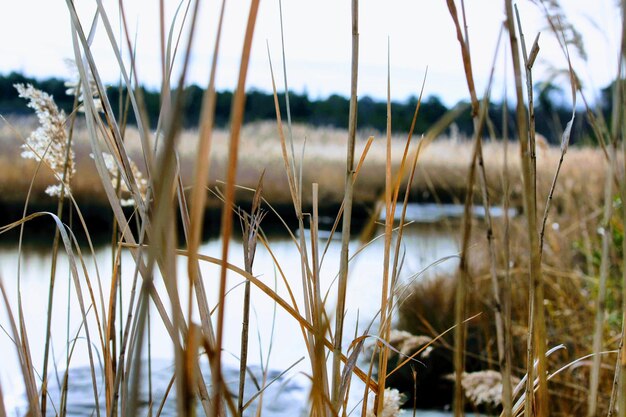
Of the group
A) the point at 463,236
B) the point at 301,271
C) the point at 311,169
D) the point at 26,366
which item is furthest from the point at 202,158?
the point at 311,169

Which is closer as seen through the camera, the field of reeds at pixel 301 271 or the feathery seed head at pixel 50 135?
the field of reeds at pixel 301 271

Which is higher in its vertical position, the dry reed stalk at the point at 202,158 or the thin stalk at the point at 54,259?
the dry reed stalk at the point at 202,158

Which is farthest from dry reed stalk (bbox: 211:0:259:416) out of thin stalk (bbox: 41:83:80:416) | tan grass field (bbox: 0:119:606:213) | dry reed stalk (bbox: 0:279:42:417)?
tan grass field (bbox: 0:119:606:213)

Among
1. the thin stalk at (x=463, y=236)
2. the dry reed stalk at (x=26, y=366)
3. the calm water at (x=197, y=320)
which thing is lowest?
the calm water at (x=197, y=320)

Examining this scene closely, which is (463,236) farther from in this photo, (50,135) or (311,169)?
(311,169)

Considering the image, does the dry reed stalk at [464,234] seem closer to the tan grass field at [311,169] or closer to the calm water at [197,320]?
the calm water at [197,320]

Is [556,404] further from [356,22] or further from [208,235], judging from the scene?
[208,235]

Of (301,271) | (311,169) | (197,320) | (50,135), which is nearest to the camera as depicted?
(50,135)

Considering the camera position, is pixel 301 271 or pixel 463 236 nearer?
pixel 463 236

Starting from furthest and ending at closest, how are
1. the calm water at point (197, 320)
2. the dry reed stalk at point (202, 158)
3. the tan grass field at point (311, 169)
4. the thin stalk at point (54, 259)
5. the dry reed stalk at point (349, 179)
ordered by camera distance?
the tan grass field at point (311, 169), the calm water at point (197, 320), the thin stalk at point (54, 259), the dry reed stalk at point (349, 179), the dry reed stalk at point (202, 158)


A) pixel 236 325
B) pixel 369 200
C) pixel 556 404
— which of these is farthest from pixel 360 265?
pixel 369 200

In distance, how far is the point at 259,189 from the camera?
39 cm

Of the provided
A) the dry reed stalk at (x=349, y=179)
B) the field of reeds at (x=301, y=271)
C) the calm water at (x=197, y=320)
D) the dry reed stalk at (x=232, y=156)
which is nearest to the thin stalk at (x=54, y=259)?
the field of reeds at (x=301, y=271)

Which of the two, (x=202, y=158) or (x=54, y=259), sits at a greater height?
(x=202, y=158)
